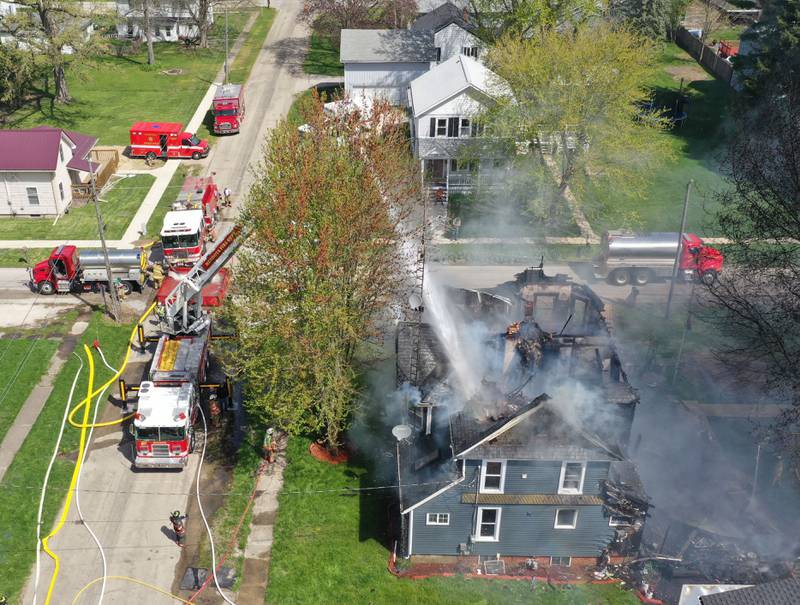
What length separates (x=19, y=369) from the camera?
34719 millimetres

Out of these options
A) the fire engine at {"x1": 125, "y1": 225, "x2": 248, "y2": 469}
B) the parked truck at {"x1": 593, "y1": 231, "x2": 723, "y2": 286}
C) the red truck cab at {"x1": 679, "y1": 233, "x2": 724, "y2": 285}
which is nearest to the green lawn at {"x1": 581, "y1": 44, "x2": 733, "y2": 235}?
the red truck cab at {"x1": 679, "y1": 233, "x2": 724, "y2": 285}

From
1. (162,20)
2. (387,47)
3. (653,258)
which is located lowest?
(653,258)

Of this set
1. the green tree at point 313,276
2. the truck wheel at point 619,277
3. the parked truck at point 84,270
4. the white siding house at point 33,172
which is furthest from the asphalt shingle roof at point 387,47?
the green tree at point 313,276

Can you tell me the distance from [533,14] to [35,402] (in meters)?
38.3

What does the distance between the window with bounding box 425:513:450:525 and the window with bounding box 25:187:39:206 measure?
34150 mm

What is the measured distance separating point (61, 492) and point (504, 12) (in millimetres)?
42963

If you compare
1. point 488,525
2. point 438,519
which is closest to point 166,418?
point 438,519

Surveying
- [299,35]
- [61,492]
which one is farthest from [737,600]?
[299,35]

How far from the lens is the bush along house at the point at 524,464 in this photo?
79.7 ft

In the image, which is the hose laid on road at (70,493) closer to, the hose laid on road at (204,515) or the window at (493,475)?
the hose laid on road at (204,515)

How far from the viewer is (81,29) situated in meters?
61.2

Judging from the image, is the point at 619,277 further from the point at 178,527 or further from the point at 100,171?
the point at 100,171

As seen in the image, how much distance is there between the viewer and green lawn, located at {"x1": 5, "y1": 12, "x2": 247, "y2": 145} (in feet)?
200

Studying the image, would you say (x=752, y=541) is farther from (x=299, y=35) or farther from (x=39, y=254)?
(x=299, y=35)
